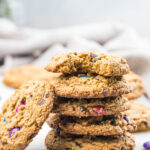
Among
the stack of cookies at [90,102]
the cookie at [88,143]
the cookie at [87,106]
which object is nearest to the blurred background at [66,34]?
the cookie at [88,143]

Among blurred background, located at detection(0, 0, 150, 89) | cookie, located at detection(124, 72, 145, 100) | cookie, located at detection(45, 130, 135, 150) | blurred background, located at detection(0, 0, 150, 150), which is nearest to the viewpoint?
cookie, located at detection(45, 130, 135, 150)

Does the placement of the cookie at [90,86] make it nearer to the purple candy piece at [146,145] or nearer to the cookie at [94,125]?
the cookie at [94,125]

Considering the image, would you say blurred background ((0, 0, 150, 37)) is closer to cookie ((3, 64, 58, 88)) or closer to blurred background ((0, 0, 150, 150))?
blurred background ((0, 0, 150, 150))

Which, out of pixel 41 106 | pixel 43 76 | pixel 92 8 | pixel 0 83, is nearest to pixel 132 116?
pixel 41 106

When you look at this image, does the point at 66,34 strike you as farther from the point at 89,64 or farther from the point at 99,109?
the point at 99,109

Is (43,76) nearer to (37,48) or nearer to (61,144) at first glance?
(37,48)

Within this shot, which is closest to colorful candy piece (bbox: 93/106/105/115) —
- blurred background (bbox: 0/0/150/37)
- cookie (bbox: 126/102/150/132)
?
cookie (bbox: 126/102/150/132)
